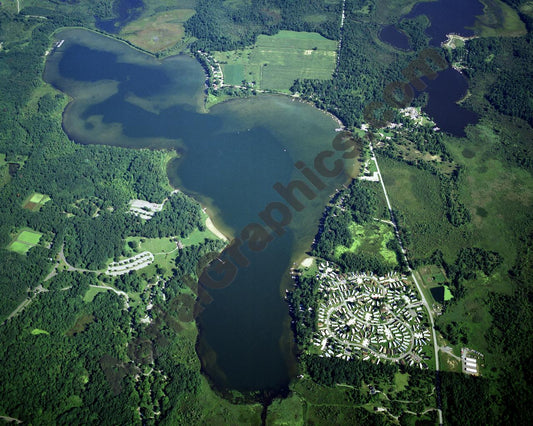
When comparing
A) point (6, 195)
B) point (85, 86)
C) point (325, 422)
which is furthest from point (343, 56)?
point (325, 422)

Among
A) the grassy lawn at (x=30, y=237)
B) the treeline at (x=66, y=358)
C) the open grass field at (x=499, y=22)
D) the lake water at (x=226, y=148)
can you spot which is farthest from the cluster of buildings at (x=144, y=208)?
the open grass field at (x=499, y=22)

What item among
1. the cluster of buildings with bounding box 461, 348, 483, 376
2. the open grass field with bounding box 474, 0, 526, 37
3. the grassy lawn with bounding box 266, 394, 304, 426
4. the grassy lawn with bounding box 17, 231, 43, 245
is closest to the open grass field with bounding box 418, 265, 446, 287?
the cluster of buildings with bounding box 461, 348, 483, 376

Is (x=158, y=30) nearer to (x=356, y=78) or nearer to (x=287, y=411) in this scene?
(x=356, y=78)

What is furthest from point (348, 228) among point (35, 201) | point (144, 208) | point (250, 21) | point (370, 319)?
point (250, 21)

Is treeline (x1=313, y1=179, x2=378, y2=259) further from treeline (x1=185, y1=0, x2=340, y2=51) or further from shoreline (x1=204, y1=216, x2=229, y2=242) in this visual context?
treeline (x1=185, y1=0, x2=340, y2=51)

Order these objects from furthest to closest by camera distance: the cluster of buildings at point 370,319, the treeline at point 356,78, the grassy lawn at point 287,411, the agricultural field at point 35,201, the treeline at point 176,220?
the treeline at point 356,78
the agricultural field at point 35,201
the treeline at point 176,220
the cluster of buildings at point 370,319
the grassy lawn at point 287,411

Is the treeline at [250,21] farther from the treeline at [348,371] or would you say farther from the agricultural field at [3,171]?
the treeline at [348,371]

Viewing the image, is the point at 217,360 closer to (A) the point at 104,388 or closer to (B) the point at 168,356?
(B) the point at 168,356
